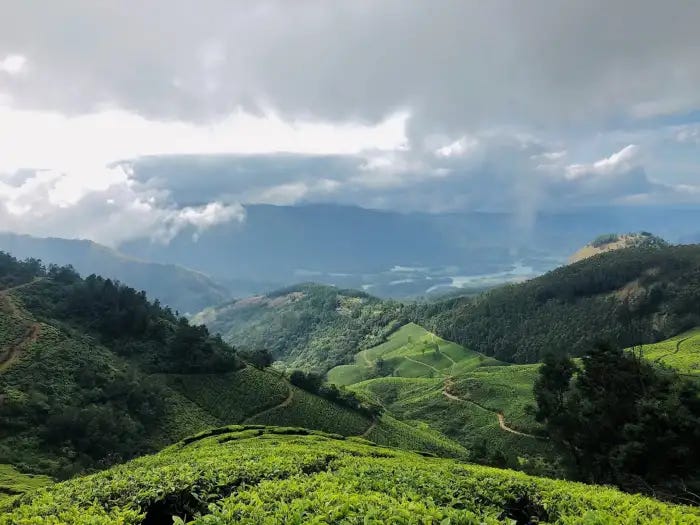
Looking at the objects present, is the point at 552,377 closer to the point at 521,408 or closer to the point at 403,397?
the point at 521,408

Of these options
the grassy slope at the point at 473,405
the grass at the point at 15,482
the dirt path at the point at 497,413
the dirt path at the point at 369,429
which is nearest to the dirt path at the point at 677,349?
the grassy slope at the point at 473,405

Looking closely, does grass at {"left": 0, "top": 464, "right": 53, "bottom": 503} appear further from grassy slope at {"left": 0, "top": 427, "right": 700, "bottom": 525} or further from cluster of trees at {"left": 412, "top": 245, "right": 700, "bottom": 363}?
cluster of trees at {"left": 412, "top": 245, "right": 700, "bottom": 363}

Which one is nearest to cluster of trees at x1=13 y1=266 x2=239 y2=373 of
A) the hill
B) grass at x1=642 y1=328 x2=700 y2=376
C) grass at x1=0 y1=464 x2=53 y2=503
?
the hill

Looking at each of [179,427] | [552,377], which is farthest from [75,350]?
[552,377]

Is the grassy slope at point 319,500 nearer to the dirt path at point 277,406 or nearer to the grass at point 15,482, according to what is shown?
the grass at point 15,482

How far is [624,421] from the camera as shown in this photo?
38.3 meters

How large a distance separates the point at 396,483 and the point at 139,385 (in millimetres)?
68339

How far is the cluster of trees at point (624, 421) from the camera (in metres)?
33.1

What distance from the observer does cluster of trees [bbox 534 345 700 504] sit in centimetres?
3306

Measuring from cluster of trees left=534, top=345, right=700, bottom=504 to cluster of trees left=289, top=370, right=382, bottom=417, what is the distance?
150 ft

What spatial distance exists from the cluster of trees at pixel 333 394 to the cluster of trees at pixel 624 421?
45.7 metres

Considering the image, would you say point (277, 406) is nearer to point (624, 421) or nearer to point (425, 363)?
point (624, 421)

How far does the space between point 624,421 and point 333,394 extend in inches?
2455

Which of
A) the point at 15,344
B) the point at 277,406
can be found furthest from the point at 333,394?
the point at 15,344
